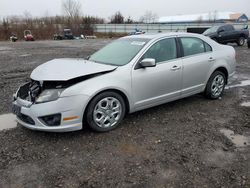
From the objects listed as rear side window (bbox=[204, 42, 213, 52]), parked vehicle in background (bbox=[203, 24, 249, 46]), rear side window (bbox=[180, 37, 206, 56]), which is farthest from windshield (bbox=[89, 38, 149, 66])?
parked vehicle in background (bbox=[203, 24, 249, 46])

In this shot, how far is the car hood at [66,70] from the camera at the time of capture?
146 inches

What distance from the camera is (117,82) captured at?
3980 mm

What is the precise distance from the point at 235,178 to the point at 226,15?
298ft

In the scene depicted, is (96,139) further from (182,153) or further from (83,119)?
(182,153)

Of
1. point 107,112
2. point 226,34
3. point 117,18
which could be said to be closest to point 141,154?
point 107,112

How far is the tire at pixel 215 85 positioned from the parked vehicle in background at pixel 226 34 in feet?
40.9

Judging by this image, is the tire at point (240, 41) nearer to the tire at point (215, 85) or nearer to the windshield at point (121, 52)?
the tire at point (215, 85)

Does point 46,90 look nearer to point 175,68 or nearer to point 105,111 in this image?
point 105,111

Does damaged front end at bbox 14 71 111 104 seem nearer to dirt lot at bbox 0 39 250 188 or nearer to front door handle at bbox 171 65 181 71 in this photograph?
dirt lot at bbox 0 39 250 188

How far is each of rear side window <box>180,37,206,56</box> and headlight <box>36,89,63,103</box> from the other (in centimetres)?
263

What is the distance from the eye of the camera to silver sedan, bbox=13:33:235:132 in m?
3.62

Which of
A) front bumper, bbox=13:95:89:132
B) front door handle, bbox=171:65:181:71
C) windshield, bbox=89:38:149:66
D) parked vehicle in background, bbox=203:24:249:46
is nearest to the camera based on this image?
front bumper, bbox=13:95:89:132

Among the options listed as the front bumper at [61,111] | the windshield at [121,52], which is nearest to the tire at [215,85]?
the windshield at [121,52]

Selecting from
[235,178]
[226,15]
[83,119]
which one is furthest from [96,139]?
[226,15]
